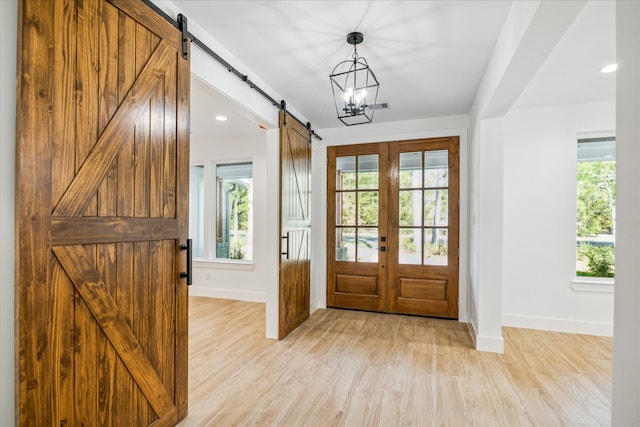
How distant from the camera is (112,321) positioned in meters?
1.50

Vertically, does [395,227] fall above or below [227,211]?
below

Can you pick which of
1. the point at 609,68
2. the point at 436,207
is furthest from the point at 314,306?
→ the point at 609,68

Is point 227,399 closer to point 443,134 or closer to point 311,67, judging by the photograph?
point 311,67

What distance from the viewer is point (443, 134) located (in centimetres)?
407

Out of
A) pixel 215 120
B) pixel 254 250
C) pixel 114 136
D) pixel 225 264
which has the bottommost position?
pixel 225 264

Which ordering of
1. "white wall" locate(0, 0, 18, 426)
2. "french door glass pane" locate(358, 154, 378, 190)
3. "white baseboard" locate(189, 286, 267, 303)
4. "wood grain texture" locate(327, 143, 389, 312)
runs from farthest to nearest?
"white baseboard" locate(189, 286, 267, 303) → "french door glass pane" locate(358, 154, 378, 190) → "wood grain texture" locate(327, 143, 389, 312) → "white wall" locate(0, 0, 18, 426)

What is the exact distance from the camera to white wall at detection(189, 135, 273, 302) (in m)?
4.94

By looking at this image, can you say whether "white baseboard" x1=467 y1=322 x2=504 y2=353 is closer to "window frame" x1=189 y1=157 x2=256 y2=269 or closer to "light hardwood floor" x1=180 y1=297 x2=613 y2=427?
"light hardwood floor" x1=180 y1=297 x2=613 y2=427

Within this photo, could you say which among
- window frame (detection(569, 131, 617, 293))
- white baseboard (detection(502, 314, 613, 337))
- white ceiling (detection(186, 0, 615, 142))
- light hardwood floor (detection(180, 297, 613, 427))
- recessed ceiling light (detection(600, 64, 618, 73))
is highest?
white ceiling (detection(186, 0, 615, 142))

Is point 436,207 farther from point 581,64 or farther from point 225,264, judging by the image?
point 225,264

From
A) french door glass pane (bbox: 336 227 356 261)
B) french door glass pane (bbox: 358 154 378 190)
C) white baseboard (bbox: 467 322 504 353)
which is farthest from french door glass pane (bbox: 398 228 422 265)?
white baseboard (bbox: 467 322 504 353)

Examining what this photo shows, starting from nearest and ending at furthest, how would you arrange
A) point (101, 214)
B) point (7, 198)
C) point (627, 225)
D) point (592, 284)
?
point (627, 225)
point (7, 198)
point (101, 214)
point (592, 284)

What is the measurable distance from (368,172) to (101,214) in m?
3.49

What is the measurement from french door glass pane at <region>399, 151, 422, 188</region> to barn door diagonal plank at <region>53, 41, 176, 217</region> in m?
3.17
